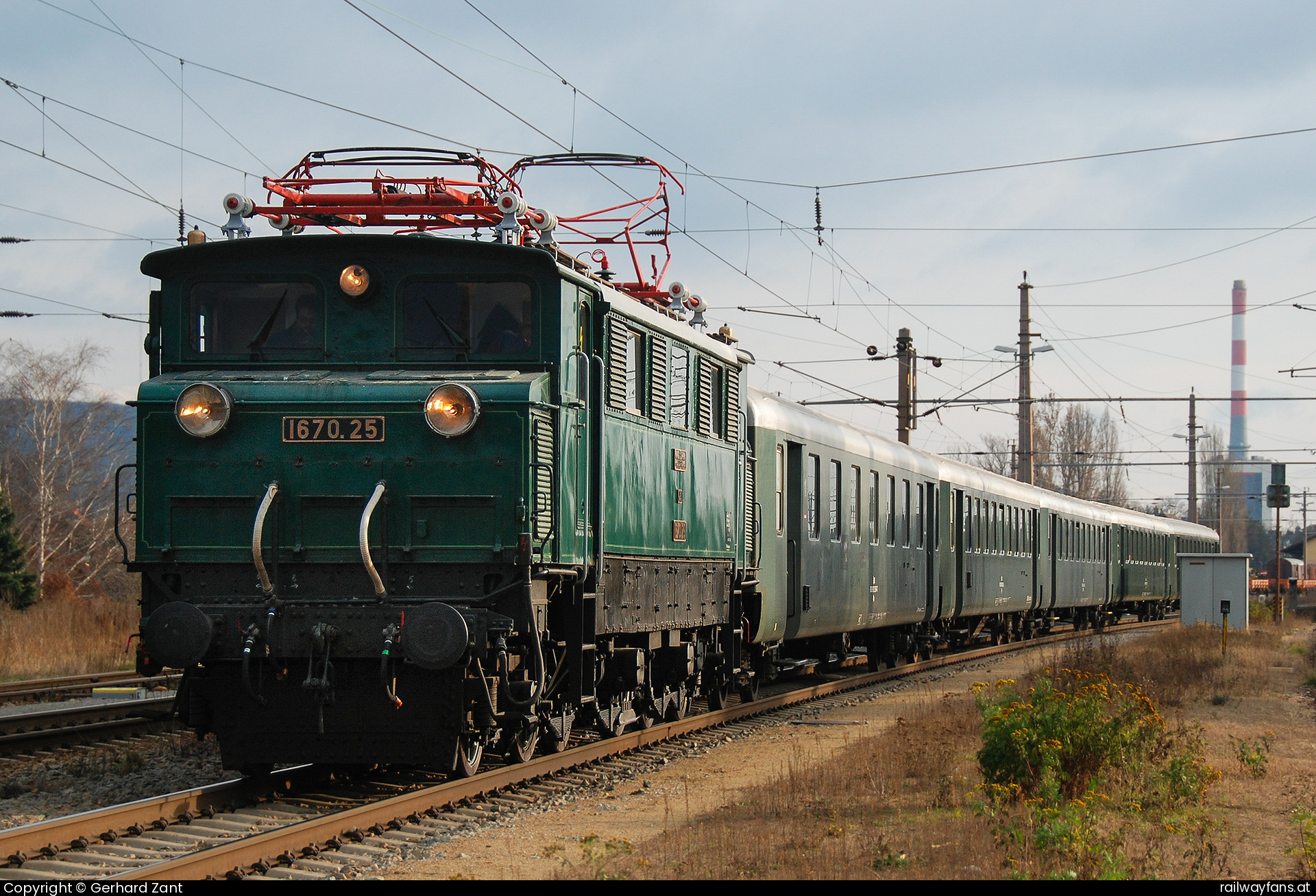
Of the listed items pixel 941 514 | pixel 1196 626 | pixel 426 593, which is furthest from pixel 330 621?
pixel 1196 626

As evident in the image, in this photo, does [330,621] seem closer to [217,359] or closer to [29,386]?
[217,359]

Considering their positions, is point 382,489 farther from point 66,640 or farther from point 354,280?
point 66,640

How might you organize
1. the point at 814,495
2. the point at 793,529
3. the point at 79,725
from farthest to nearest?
the point at 814,495 → the point at 793,529 → the point at 79,725

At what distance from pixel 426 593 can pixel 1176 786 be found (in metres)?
5.30

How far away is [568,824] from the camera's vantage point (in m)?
9.11

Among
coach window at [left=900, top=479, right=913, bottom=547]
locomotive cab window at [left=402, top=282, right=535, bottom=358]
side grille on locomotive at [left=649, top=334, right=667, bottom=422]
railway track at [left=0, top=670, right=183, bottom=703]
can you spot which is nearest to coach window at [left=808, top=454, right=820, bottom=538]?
coach window at [left=900, top=479, right=913, bottom=547]

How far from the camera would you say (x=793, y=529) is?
17.3 metres

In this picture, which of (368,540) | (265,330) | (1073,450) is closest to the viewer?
(368,540)

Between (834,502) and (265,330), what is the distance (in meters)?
10.6

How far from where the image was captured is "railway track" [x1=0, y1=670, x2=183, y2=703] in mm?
16938

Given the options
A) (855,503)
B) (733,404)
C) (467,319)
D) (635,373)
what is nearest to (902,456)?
(855,503)

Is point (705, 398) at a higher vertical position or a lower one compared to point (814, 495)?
higher

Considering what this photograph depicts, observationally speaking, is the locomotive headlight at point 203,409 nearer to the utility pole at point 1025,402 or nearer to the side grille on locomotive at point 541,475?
the side grille on locomotive at point 541,475

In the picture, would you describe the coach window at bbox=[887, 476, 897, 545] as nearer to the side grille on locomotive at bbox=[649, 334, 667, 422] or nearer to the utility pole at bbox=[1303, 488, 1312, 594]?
the side grille on locomotive at bbox=[649, 334, 667, 422]
